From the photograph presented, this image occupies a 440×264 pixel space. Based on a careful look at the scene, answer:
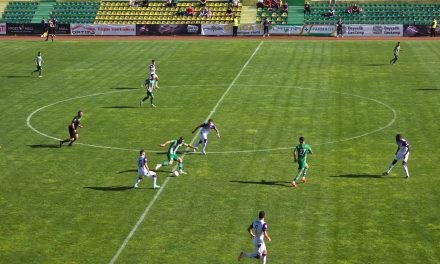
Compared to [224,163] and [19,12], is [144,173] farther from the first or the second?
[19,12]

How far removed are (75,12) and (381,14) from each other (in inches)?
1517

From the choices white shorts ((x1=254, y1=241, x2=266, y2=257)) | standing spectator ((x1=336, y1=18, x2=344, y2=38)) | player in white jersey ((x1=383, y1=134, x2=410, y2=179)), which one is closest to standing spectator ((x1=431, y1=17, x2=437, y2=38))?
standing spectator ((x1=336, y1=18, x2=344, y2=38))

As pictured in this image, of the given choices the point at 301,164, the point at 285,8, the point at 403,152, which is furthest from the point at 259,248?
the point at 285,8

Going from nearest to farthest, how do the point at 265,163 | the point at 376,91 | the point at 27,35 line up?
the point at 265,163 < the point at 376,91 < the point at 27,35

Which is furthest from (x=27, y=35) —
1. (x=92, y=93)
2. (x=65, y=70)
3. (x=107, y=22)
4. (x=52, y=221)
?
(x=52, y=221)

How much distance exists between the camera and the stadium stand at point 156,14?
9644cm

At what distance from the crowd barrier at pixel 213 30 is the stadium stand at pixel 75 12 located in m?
3.95

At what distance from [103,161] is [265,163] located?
828 centimetres

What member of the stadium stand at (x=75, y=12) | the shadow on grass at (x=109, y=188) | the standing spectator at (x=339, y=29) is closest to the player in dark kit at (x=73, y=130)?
the shadow on grass at (x=109, y=188)

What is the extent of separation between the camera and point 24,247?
28.8m

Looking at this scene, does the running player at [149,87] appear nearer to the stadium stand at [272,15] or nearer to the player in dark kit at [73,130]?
the player in dark kit at [73,130]

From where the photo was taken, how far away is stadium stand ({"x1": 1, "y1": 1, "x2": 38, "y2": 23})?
101 m

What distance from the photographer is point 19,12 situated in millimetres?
102562

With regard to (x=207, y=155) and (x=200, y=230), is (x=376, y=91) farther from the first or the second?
(x=200, y=230)
